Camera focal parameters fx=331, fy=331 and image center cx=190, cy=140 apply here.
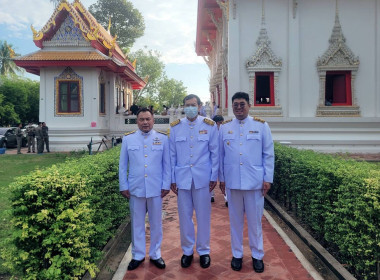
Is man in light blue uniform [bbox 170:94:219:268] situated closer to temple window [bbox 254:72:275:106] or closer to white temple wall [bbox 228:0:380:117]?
white temple wall [bbox 228:0:380:117]

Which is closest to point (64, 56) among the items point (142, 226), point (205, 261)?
point (142, 226)

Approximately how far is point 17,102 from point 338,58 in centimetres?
3525

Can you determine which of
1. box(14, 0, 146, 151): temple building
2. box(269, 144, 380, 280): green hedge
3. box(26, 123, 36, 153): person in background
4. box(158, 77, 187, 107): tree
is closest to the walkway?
box(269, 144, 380, 280): green hedge

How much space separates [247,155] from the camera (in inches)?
168

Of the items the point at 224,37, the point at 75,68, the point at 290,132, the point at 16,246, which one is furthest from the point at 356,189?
the point at 75,68

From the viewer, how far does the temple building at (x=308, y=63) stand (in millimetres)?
14281

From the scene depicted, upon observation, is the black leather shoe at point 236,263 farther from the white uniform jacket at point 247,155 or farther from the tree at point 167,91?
the tree at point 167,91

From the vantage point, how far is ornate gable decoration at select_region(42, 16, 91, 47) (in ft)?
56.9

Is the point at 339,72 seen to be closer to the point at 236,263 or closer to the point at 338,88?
the point at 338,88

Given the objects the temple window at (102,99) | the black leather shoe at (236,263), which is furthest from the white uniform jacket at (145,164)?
the temple window at (102,99)

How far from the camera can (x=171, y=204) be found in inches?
298

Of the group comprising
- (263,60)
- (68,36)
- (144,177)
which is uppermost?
(68,36)

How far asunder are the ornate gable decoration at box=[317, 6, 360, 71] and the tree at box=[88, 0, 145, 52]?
2617cm

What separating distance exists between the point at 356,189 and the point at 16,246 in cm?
370
